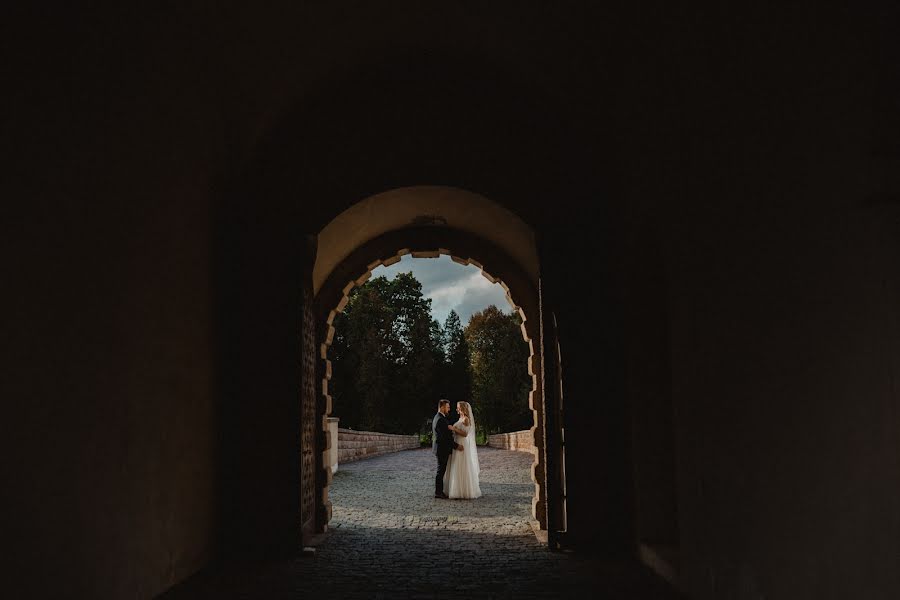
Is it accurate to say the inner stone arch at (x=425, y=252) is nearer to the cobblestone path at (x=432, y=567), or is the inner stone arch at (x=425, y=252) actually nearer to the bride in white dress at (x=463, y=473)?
the cobblestone path at (x=432, y=567)

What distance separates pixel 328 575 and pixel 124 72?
3.72m

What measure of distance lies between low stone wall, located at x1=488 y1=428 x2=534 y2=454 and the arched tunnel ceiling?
13.7 metres

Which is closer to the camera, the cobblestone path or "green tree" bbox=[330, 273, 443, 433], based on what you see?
the cobblestone path

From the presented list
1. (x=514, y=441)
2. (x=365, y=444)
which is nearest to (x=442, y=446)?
(x=365, y=444)

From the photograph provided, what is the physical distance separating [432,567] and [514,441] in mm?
21912

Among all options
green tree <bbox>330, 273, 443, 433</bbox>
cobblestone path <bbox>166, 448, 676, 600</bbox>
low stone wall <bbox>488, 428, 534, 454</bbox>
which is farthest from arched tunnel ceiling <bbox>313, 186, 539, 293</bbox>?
green tree <bbox>330, 273, 443, 433</bbox>

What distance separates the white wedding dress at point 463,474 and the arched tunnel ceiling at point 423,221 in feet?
12.5

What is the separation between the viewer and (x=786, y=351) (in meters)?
3.31

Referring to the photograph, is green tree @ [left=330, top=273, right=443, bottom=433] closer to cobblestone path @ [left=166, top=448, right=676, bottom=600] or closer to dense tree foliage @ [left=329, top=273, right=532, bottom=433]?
dense tree foliage @ [left=329, top=273, right=532, bottom=433]

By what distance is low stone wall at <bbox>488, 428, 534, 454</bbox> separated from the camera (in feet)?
81.6

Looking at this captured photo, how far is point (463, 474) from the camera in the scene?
473 inches

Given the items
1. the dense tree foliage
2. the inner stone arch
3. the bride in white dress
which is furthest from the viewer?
the dense tree foliage

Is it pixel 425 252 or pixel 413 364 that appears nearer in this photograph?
pixel 425 252

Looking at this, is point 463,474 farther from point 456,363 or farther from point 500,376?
point 456,363
